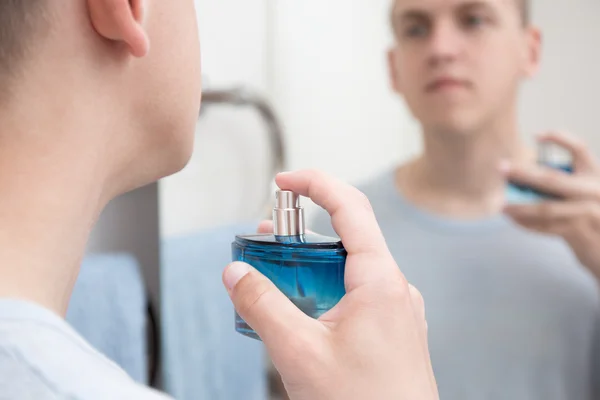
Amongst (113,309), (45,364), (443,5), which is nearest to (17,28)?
(45,364)

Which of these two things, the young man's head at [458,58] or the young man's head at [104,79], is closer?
the young man's head at [104,79]

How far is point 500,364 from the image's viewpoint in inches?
27.2

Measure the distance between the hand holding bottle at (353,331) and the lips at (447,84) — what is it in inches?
18.0

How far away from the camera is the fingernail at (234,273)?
277mm

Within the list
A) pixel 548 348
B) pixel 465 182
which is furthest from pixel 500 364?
pixel 465 182

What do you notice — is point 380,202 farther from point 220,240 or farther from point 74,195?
point 74,195

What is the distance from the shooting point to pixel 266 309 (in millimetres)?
257

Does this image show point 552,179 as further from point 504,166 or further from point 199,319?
point 199,319

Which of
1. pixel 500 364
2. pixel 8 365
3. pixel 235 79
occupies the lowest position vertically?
pixel 500 364

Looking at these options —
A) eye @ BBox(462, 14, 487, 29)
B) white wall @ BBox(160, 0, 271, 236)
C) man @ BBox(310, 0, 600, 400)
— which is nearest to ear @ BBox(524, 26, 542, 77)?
man @ BBox(310, 0, 600, 400)

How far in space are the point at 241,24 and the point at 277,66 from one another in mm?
88

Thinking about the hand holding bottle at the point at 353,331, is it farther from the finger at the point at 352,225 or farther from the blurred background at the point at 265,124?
the blurred background at the point at 265,124

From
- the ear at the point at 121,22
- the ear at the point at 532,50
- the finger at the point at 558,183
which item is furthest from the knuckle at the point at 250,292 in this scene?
the ear at the point at 532,50

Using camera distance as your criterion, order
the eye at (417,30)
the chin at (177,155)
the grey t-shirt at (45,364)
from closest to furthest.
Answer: the grey t-shirt at (45,364) → the chin at (177,155) → the eye at (417,30)
